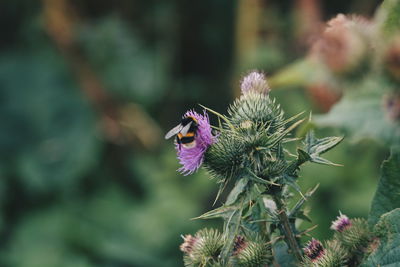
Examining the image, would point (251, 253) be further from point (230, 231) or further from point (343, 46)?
point (343, 46)

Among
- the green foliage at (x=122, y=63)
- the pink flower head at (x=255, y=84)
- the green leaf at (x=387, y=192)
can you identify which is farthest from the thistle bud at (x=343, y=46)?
the green foliage at (x=122, y=63)

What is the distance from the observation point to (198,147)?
1294mm

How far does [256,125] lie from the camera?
4.01 feet

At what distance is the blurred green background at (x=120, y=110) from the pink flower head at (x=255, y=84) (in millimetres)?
3017

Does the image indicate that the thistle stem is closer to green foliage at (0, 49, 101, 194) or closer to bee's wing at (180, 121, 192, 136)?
bee's wing at (180, 121, 192, 136)

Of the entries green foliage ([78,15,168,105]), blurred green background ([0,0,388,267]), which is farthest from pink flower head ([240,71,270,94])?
green foliage ([78,15,168,105])

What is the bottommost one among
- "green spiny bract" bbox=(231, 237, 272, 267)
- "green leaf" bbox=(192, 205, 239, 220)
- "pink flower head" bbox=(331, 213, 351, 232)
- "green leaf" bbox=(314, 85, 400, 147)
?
"green spiny bract" bbox=(231, 237, 272, 267)

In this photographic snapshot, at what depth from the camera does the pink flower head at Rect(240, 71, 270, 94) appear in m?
1.36

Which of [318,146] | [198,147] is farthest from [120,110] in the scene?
[318,146]

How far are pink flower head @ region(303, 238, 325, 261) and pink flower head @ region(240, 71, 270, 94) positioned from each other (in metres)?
0.40

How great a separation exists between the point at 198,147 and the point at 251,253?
0.29 metres

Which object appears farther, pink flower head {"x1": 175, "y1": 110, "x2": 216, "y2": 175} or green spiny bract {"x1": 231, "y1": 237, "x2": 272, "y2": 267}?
pink flower head {"x1": 175, "y1": 110, "x2": 216, "y2": 175}

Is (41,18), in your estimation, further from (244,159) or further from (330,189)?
(244,159)

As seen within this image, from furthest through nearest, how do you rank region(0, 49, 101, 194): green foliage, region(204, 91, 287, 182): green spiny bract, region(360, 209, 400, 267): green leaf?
region(0, 49, 101, 194): green foliage → region(204, 91, 287, 182): green spiny bract → region(360, 209, 400, 267): green leaf
